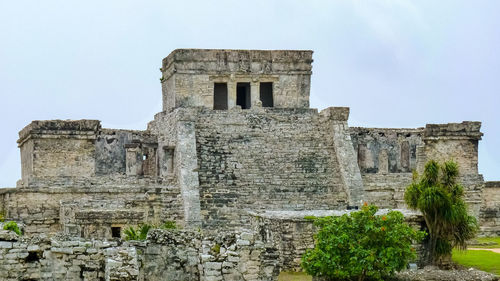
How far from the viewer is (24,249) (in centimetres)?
1077

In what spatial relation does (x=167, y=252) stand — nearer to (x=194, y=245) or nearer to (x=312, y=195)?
(x=194, y=245)

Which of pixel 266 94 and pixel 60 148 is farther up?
pixel 266 94

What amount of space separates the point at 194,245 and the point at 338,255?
9.90ft

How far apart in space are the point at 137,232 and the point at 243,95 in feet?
34.4

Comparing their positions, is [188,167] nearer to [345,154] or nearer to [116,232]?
[116,232]

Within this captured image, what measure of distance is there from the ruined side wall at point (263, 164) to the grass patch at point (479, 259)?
421cm

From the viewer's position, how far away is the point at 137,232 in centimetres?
1800

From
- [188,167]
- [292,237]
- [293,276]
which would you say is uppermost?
[188,167]

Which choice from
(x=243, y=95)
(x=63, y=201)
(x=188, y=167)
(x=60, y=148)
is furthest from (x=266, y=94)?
(x=63, y=201)

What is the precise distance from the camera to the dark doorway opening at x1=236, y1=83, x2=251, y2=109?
89.2 feet

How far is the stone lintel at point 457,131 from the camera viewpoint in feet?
83.0

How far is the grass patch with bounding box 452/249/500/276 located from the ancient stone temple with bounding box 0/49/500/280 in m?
2.83

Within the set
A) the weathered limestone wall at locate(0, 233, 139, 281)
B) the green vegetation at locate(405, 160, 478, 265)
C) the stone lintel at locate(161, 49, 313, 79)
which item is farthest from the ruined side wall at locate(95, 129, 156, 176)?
the weathered limestone wall at locate(0, 233, 139, 281)

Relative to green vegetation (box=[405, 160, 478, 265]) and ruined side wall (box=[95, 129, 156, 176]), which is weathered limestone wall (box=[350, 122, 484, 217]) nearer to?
green vegetation (box=[405, 160, 478, 265])
